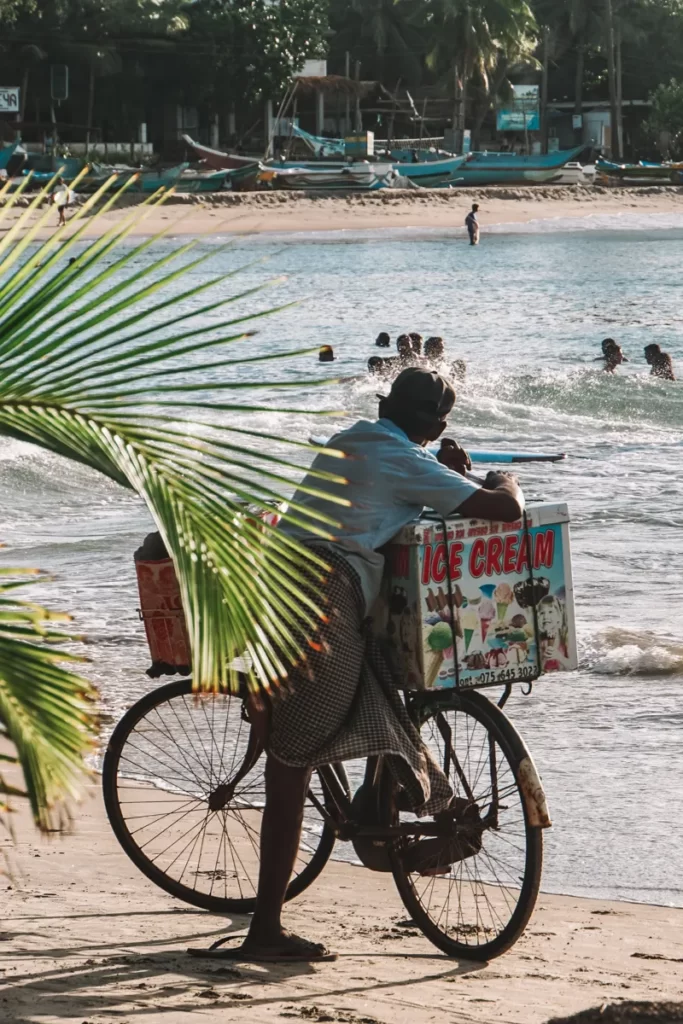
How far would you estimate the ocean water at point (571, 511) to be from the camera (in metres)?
5.26

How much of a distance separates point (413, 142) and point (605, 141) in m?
13.7

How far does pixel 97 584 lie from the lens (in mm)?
9273

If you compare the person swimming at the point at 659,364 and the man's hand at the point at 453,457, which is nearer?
the man's hand at the point at 453,457

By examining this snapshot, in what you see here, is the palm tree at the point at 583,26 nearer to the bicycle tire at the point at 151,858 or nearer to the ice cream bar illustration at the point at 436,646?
the bicycle tire at the point at 151,858

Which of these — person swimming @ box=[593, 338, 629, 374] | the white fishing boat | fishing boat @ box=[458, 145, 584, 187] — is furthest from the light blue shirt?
the white fishing boat

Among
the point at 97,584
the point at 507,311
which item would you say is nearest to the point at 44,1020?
the point at 97,584

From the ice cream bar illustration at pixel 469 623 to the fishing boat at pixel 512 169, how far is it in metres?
68.5

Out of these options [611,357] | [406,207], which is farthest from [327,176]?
[611,357]

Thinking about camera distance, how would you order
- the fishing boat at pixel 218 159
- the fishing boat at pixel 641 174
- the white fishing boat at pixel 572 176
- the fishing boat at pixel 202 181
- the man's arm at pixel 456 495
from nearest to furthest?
the man's arm at pixel 456 495 < the fishing boat at pixel 202 181 < the fishing boat at pixel 218 159 < the white fishing boat at pixel 572 176 < the fishing boat at pixel 641 174

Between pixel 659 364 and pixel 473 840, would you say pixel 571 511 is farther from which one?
pixel 659 364

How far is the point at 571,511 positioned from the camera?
39.1ft

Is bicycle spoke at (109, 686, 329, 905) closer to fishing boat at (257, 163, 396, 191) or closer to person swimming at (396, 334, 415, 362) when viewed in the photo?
person swimming at (396, 334, 415, 362)

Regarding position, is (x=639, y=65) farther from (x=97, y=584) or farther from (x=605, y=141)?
(x=97, y=584)

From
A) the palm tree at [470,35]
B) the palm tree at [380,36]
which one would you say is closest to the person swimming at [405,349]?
the palm tree at [470,35]
